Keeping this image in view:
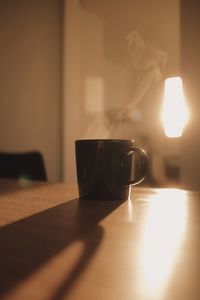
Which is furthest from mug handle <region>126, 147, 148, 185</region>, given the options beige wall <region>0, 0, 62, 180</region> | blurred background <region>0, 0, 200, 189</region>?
beige wall <region>0, 0, 62, 180</region>

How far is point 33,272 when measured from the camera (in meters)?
0.26

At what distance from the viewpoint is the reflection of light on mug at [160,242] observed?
24cm

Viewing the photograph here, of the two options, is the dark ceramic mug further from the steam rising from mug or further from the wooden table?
the steam rising from mug

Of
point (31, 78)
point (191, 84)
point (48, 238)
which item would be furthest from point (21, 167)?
point (48, 238)

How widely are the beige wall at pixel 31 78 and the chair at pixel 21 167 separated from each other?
432 millimetres

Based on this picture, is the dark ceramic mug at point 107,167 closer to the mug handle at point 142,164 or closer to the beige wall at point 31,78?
the mug handle at point 142,164

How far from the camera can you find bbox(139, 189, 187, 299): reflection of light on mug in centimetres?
24

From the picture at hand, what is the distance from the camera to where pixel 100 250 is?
1.05 ft

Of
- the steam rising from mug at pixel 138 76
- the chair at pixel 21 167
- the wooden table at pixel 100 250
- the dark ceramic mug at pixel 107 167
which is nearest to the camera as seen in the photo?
the wooden table at pixel 100 250

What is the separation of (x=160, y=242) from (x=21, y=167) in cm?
139

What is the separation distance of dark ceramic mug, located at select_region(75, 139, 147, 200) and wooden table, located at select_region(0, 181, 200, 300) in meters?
0.03

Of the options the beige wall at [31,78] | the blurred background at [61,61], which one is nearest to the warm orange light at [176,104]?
the blurred background at [61,61]

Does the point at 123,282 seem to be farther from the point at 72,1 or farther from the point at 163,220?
the point at 72,1

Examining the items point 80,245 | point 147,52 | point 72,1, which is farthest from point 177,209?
point 72,1
